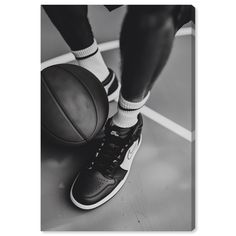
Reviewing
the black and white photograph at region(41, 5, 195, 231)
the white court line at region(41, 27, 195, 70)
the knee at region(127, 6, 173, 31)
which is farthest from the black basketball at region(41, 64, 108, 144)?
→ the knee at region(127, 6, 173, 31)

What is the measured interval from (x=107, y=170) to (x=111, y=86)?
25cm

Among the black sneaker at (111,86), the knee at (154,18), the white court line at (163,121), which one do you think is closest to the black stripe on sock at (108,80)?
the black sneaker at (111,86)

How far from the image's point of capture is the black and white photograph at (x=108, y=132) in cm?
95

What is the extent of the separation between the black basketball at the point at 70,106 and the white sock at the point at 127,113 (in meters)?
0.04

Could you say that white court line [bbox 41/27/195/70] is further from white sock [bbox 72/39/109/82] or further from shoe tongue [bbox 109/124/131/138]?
shoe tongue [bbox 109/124/131/138]

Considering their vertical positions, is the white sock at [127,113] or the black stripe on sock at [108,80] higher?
the white sock at [127,113]

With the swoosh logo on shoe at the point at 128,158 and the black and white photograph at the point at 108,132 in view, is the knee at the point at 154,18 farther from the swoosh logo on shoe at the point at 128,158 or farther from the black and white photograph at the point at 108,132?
the swoosh logo on shoe at the point at 128,158

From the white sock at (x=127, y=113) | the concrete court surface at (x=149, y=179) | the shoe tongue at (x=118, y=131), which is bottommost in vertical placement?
the concrete court surface at (x=149, y=179)

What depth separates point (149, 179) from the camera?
1077 mm

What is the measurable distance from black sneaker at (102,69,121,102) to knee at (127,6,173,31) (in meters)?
0.38

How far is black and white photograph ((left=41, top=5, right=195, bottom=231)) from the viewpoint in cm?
95

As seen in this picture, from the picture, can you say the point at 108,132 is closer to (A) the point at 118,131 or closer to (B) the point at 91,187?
(A) the point at 118,131

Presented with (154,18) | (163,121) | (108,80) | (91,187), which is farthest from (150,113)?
(154,18)
